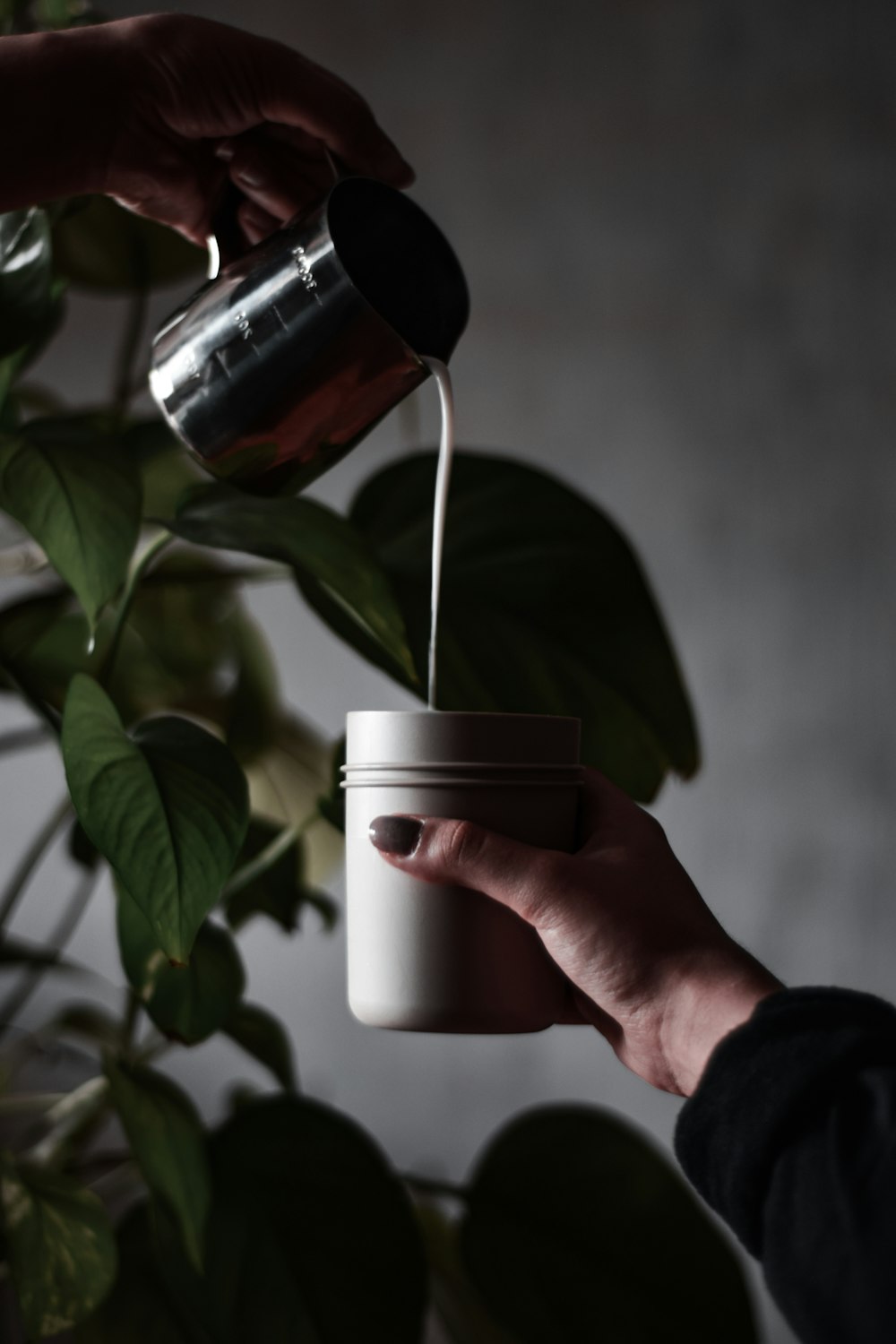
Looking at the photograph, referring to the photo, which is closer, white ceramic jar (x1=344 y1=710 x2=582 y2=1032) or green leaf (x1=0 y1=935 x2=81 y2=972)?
white ceramic jar (x1=344 y1=710 x2=582 y2=1032)

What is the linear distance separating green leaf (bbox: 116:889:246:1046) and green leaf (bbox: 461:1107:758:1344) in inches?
15.2

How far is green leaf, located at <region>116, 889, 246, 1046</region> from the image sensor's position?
2.25 feet

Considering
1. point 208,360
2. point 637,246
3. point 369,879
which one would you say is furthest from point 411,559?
point 637,246

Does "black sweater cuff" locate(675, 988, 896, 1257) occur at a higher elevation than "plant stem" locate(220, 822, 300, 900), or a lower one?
higher

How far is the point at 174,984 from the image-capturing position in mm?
698

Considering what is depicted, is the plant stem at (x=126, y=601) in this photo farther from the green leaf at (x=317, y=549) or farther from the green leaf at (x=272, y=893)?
the green leaf at (x=272, y=893)

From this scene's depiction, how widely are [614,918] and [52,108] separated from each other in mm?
A: 523

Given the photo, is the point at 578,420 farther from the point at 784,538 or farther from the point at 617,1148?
the point at 617,1148

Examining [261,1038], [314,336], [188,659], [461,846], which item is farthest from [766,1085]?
[188,659]

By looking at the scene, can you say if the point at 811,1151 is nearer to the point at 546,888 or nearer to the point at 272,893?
the point at 546,888

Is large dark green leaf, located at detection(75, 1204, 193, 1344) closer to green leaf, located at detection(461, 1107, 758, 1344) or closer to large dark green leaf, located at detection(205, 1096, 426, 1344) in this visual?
large dark green leaf, located at detection(205, 1096, 426, 1344)

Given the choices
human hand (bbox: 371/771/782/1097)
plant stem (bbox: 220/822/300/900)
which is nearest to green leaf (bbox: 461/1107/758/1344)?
plant stem (bbox: 220/822/300/900)

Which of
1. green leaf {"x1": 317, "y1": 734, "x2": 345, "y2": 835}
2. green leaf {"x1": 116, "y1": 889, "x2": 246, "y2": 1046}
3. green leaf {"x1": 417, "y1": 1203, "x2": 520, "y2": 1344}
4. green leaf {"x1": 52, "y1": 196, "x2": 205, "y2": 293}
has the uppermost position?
green leaf {"x1": 52, "y1": 196, "x2": 205, "y2": 293}

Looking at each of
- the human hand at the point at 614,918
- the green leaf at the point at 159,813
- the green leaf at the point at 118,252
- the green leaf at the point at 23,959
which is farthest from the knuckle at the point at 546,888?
the green leaf at the point at 118,252
